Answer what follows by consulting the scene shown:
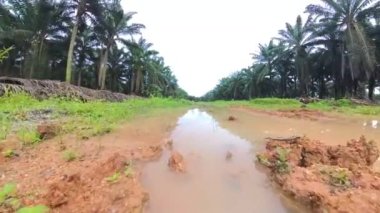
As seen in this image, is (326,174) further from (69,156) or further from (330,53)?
(330,53)

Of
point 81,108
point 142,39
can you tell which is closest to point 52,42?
point 142,39

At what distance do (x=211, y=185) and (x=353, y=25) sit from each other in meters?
27.2

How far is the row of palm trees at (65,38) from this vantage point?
25.6 meters

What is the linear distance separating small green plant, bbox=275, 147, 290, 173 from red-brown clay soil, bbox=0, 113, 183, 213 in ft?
5.96

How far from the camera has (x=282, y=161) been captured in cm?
483

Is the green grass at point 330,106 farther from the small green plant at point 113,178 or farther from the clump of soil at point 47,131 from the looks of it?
the small green plant at point 113,178

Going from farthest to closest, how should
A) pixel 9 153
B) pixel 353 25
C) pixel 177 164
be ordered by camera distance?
pixel 353 25, pixel 9 153, pixel 177 164

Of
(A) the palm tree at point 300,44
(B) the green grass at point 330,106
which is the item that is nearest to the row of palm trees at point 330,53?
(A) the palm tree at point 300,44

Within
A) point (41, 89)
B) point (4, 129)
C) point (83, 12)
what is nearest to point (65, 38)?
point (83, 12)

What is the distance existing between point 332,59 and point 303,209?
3168 cm

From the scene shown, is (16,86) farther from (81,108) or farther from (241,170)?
(241,170)

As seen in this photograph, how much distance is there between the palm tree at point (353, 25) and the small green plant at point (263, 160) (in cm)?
2285

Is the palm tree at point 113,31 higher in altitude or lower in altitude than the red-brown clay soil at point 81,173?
higher

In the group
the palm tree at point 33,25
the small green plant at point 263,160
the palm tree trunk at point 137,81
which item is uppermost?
the palm tree at point 33,25
